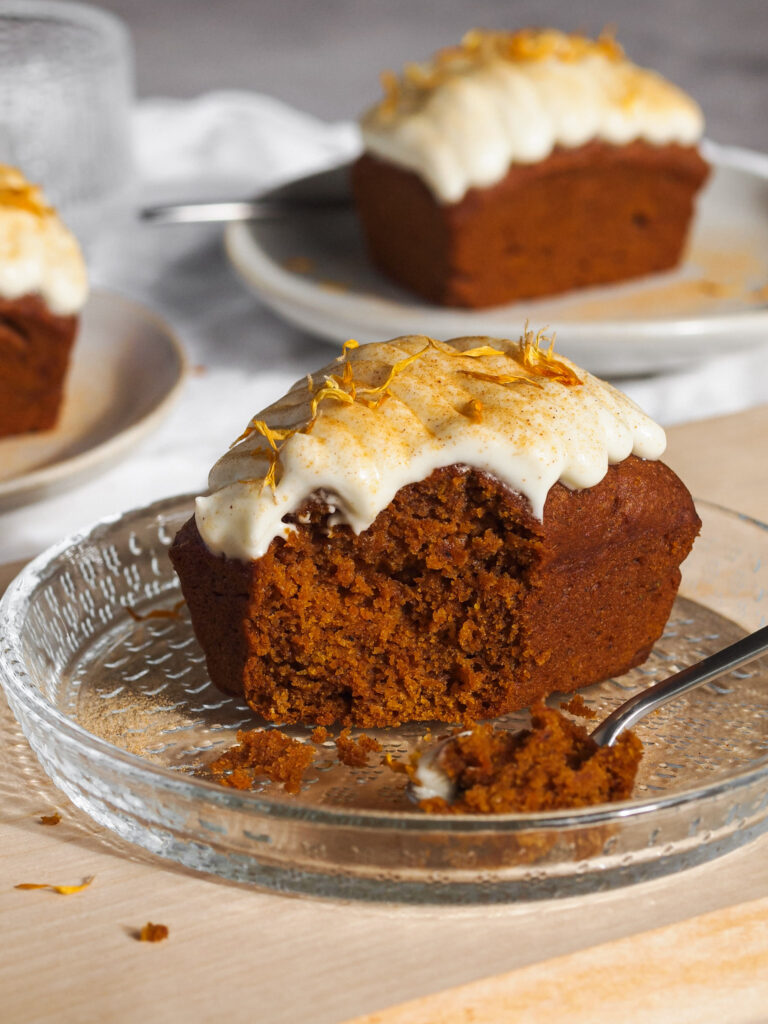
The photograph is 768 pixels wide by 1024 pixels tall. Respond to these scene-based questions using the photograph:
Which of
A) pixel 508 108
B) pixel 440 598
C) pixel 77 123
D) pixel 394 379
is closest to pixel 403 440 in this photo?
pixel 394 379

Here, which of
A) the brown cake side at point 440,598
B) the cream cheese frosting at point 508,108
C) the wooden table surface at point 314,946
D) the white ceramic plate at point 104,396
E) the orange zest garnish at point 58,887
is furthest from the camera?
the cream cheese frosting at point 508,108

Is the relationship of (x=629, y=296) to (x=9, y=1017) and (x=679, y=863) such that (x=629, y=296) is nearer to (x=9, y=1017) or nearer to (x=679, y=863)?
(x=679, y=863)

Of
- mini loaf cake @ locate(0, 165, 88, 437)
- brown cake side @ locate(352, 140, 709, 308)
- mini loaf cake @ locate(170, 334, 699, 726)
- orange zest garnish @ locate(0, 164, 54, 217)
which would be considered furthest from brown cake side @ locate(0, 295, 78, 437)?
mini loaf cake @ locate(170, 334, 699, 726)

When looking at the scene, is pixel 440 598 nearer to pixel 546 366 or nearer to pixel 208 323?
pixel 546 366

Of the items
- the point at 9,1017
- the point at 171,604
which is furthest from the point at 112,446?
the point at 9,1017

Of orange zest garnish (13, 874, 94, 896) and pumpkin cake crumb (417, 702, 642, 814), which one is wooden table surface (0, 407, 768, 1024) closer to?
orange zest garnish (13, 874, 94, 896)

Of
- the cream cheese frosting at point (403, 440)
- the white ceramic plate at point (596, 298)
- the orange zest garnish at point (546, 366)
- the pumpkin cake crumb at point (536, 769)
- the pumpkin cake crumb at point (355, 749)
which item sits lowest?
the pumpkin cake crumb at point (355, 749)

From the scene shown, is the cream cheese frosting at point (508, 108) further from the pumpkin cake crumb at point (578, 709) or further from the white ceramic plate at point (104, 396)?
the pumpkin cake crumb at point (578, 709)

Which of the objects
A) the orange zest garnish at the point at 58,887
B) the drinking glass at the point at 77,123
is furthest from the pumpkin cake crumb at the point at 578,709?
the drinking glass at the point at 77,123
